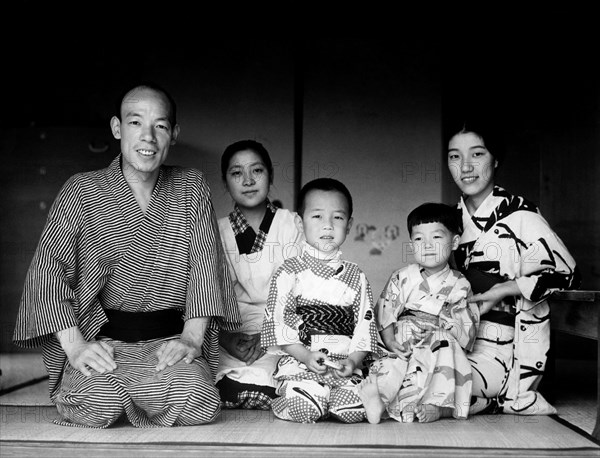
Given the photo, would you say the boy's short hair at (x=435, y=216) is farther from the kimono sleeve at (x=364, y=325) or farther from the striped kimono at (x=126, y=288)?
the striped kimono at (x=126, y=288)

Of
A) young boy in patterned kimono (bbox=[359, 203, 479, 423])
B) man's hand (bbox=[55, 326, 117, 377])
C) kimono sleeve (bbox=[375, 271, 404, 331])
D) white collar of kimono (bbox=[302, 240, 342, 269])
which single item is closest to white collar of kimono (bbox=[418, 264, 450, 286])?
young boy in patterned kimono (bbox=[359, 203, 479, 423])

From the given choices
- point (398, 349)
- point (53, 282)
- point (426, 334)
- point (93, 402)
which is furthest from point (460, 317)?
point (53, 282)

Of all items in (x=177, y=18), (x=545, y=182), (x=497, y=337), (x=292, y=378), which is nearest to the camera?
(x=292, y=378)

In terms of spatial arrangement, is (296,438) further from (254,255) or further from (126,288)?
(254,255)

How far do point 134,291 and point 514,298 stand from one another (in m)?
1.66

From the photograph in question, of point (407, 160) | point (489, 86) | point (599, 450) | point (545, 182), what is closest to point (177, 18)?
point (407, 160)

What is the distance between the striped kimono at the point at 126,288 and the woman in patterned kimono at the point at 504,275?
112cm

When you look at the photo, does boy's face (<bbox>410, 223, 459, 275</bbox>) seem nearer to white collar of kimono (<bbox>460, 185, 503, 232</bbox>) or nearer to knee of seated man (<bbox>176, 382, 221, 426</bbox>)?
white collar of kimono (<bbox>460, 185, 503, 232</bbox>)

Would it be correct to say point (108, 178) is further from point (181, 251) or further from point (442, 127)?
point (442, 127)

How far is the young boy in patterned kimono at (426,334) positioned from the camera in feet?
9.85

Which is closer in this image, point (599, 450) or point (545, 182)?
point (599, 450)

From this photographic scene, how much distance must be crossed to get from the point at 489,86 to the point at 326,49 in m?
1.21

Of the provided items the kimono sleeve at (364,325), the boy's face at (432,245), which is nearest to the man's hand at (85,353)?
the kimono sleeve at (364,325)

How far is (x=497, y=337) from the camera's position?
3.41 meters
